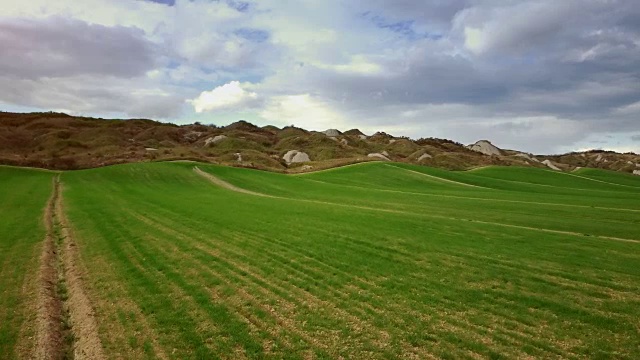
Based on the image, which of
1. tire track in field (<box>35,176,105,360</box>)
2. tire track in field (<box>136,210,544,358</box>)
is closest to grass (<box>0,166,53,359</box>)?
tire track in field (<box>35,176,105,360</box>)

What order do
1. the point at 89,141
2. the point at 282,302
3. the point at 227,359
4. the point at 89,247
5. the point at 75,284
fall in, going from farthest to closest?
the point at 89,141 < the point at 89,247 < the point at 75,284 < the point at 282,302 < the point at 227,359

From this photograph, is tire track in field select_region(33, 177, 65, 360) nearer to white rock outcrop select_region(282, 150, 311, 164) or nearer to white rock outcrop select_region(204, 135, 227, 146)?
white rock outcrop select_region(282, 150, 311, 164)

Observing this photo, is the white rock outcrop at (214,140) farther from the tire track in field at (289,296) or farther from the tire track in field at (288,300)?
the tire track in field at (289,296)

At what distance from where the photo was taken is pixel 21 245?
90.7 feet

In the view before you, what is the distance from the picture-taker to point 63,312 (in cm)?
1720

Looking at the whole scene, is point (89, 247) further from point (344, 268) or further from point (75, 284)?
point (344, 268)

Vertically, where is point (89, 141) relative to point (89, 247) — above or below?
above

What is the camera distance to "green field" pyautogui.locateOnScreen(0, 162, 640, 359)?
13812 millimetres

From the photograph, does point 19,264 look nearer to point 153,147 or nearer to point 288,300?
point 288,300

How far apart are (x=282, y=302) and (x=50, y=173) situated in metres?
83.0

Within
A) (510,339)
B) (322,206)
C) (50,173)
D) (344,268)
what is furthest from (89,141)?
(510,339)

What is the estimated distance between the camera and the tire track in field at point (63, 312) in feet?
45.2

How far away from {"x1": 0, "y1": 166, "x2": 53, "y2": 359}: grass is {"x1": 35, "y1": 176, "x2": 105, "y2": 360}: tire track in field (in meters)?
0.42

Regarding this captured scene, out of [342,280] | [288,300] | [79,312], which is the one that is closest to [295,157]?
[342,280]
